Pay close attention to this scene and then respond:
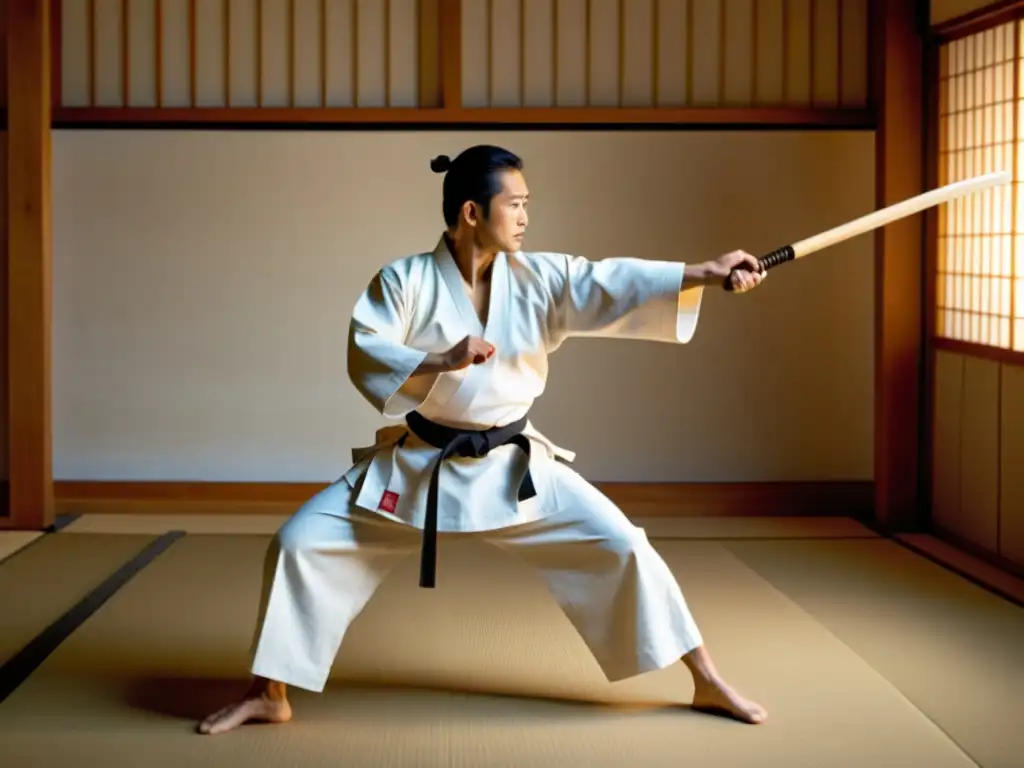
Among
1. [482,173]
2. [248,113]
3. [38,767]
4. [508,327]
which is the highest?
[248,113]

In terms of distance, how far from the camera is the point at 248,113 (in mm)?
5578

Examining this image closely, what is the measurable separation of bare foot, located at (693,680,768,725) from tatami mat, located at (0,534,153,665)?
1.74 m

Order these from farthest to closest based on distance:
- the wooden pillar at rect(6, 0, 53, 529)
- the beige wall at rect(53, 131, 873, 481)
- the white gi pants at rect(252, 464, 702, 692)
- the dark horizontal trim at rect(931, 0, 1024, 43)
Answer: the beige wall at rect(53, 131, 873, 481), the wooden pillar at rect(6, 0, 53, 529), the dark horizontal trim at rect(931, 0, 1024, 43), the white gi pants at rect(252, 464, 702, 692)

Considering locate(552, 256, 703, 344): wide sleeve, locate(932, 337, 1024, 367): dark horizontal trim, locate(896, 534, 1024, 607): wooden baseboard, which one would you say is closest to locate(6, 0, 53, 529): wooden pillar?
locate(552, 256, 703, 344): wide sleeve

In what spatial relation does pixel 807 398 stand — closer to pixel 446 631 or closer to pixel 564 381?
pixel 564 381

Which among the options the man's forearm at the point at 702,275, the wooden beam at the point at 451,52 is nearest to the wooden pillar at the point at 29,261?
the wooden beam at the point at 451,52

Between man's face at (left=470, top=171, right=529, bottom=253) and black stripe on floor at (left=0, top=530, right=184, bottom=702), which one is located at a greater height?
man's face at (left=470, top=171, right=529, bottom=253)

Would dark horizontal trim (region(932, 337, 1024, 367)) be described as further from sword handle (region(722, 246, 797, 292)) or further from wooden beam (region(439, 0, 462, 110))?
wooden beam (region(439, 0, 462, 110))

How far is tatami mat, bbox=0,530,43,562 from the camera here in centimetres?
496

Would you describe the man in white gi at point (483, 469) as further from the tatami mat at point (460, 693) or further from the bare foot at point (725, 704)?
the tatami mat at point (460, 693)

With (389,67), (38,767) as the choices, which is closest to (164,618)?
(38,767)

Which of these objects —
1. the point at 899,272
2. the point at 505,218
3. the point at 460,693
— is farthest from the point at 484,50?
the point at 460,693

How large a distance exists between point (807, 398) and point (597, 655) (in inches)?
109

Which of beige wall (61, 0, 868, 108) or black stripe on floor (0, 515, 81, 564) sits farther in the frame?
beige wall (61, 0, 868, 108)
